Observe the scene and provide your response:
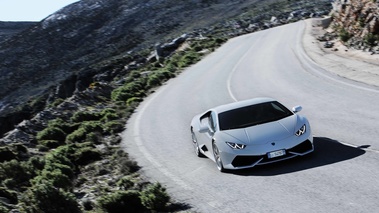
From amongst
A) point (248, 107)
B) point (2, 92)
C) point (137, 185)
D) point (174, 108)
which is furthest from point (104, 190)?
point (2, 92)

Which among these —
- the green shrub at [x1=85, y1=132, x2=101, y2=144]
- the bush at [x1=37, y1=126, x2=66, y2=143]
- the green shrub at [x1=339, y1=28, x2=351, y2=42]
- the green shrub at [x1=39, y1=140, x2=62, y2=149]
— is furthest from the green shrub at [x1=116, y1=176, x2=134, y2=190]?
the green shrub at [x1=339, y1=28, x2=351, y2=42]

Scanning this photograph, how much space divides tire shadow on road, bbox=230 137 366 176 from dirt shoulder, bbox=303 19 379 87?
29.3 ft

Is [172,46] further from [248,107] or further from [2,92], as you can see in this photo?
[248,107]

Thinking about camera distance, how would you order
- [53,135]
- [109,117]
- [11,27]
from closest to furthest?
[53,135] → [109,117] → [11,27]

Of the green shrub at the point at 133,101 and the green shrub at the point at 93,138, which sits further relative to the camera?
the green shrub at the point at 133,101

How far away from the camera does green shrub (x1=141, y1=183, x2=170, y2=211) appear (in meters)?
10.8

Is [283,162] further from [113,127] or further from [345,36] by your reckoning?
[345,36]

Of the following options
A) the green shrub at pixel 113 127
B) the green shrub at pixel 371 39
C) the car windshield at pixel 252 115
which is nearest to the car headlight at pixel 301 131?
the car windshield at pixel 252 115

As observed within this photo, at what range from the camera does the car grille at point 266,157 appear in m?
11.9

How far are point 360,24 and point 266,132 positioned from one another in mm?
23995

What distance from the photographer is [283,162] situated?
12438 millimetres

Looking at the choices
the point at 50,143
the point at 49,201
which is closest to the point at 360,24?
the point at 50,143

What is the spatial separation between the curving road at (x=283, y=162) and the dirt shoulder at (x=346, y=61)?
710mm

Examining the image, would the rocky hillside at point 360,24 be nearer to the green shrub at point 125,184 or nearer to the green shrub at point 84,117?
the green shrub at point 84,117
